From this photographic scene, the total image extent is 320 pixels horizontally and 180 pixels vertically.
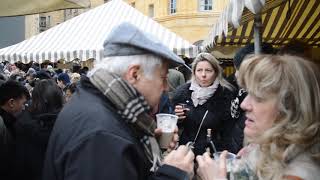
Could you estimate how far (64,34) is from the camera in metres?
8.36

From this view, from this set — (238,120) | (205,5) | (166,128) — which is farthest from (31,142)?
(205,5)

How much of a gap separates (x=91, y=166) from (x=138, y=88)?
1.56 feet

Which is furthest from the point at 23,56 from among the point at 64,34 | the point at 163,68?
the point at 163,68

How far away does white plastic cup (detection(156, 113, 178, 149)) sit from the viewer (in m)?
2.67

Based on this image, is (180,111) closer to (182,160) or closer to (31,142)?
(31,142)

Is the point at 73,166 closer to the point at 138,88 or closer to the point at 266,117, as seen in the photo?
the point at 138,88

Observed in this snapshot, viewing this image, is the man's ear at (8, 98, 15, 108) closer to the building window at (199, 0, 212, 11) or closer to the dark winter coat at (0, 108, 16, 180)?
the dark winter coat at (0, 108, 16, 180)

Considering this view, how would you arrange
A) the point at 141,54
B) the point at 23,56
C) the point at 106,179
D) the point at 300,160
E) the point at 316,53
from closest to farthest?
the point at 106,179
the point at 300,160
the point at 141,54
the point at 316,53
the point at 23,56

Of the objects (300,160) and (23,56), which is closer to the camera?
(300,160)

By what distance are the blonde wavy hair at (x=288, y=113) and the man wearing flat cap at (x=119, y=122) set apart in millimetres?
373

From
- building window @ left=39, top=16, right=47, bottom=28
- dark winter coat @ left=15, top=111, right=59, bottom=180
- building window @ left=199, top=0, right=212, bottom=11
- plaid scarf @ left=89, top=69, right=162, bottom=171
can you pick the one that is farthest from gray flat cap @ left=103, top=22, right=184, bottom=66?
building window @ left=39, top=16, right=47, bottom=28

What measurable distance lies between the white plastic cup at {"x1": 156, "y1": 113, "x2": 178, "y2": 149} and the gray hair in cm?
61

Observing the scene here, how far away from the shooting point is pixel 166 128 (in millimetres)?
2756

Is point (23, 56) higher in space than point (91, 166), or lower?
higher
